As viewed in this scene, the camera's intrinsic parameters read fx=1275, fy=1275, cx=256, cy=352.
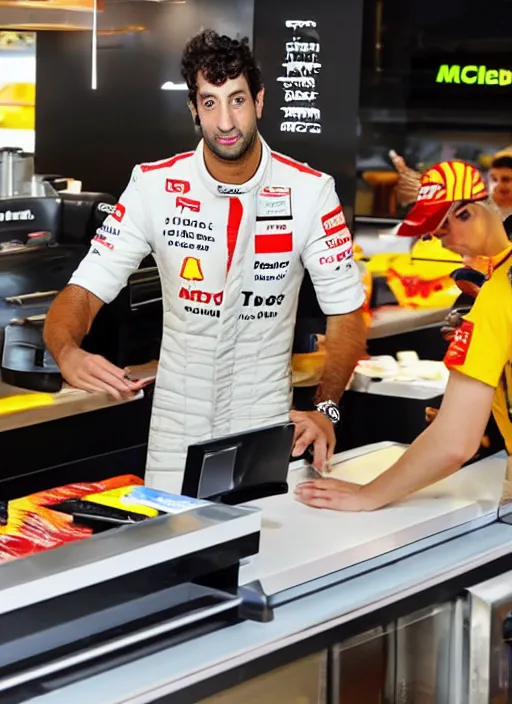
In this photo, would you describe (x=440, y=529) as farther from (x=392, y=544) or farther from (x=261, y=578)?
(x=261, y=578)

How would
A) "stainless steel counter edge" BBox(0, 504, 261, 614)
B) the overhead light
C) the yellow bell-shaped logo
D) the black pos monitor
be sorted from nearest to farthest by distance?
"stainless steel counter edge" BBox(0, 504, 261, 614)
the black pos monitor
the yellow bell-shaped logo
the overhead light

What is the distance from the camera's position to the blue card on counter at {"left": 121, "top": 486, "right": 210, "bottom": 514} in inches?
69.9

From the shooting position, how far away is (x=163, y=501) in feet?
5.92

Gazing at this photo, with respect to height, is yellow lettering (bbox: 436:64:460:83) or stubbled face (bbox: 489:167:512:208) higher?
yellow lettering (bbox: 436:64:460:83)

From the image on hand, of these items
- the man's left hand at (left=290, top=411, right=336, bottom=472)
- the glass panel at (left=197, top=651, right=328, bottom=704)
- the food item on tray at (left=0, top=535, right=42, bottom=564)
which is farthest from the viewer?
the man's left hand at (left=290, top=411, right=336, bottom=472)

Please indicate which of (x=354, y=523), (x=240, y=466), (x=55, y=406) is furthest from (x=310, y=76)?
(x=240, y=466)

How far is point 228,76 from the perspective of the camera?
286cm

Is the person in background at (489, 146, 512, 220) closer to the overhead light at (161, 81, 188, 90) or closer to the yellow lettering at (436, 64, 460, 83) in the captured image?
the yellow lettering at (436, 64, 460, 83)

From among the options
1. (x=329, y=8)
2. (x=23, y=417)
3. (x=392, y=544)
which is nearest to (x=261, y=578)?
(x=392, y=544)

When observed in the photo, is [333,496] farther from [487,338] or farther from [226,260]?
[226,260]

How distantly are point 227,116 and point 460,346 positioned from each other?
89 cm

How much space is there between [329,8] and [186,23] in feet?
2.13

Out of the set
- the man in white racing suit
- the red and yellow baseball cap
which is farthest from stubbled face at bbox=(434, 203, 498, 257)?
the man in white racing suit

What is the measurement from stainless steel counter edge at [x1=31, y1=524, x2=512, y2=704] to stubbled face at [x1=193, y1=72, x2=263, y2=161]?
1080mm
